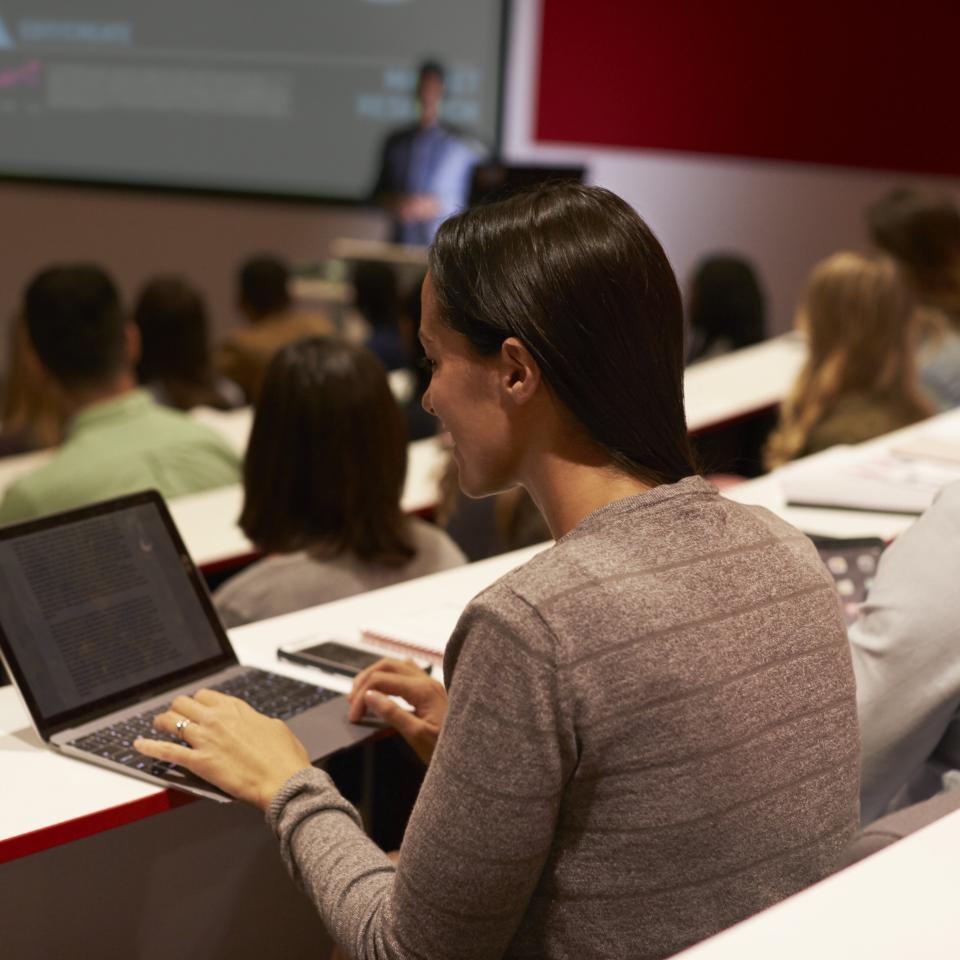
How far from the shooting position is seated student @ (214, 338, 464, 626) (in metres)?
2.28

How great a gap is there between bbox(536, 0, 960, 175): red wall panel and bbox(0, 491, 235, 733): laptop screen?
580 cm

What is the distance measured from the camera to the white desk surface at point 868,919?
0.92 meters

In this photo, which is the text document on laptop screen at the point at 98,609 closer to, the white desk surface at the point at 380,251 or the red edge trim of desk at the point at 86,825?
the red edge trim of desk at the point at 86,825

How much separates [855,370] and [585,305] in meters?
2.80

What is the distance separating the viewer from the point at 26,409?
3.64 m

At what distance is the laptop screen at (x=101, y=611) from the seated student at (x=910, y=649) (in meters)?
0.77

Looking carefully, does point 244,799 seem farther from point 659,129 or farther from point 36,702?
point 659,129

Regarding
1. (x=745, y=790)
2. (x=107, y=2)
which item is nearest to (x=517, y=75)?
(x=107, y=2)

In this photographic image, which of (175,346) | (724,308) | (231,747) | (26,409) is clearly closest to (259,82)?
(724,308)

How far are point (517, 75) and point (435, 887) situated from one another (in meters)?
7.27

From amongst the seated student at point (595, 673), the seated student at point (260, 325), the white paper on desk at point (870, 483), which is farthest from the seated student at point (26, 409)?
the seated student at point (595, 673)

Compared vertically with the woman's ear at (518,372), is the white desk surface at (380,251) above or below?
below

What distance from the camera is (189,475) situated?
3.12 meters

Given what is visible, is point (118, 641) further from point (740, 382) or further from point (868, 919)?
point (740, 382)
